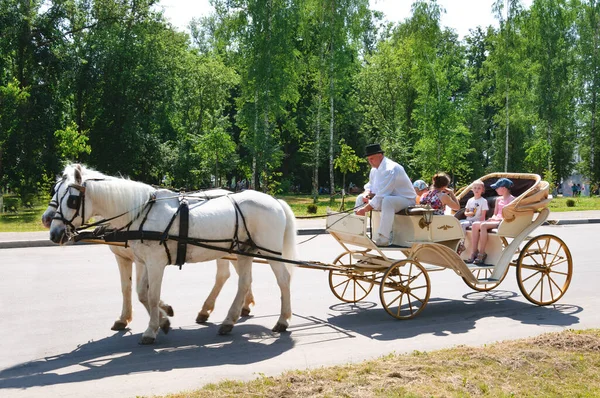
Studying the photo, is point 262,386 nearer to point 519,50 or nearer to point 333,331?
point 333,331

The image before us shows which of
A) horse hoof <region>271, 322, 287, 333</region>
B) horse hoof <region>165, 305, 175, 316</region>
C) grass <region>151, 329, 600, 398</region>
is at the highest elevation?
horse hoof <region>165, 305, 175, 316</region>

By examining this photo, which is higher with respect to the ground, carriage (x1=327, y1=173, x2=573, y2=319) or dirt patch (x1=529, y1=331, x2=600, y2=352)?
carriage (x1=327, y1=173, x2=573, y2=319)

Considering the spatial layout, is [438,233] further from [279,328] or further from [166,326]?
[166,326]

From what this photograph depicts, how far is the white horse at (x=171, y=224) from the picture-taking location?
6676 mm

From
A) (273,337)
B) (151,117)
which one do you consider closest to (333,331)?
(273,337)

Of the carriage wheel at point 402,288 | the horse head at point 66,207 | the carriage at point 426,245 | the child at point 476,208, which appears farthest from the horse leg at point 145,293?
the child at point 476,208

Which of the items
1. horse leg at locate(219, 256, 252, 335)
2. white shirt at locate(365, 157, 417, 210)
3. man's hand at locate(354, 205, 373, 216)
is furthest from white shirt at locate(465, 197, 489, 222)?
horse leg at locate(219, 256, 252, 335)

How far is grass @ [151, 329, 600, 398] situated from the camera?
4898 mm

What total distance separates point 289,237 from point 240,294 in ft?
3.29

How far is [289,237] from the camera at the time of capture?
25.9 ft

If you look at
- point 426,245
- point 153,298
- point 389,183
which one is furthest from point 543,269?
point 153,298

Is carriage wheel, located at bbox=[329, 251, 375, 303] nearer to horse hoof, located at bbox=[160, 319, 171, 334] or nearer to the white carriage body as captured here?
the white carriage body

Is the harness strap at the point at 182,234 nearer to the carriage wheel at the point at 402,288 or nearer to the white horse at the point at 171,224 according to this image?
the white horse at the point at 171,224

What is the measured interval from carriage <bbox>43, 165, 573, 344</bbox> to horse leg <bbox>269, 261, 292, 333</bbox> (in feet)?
0.04
